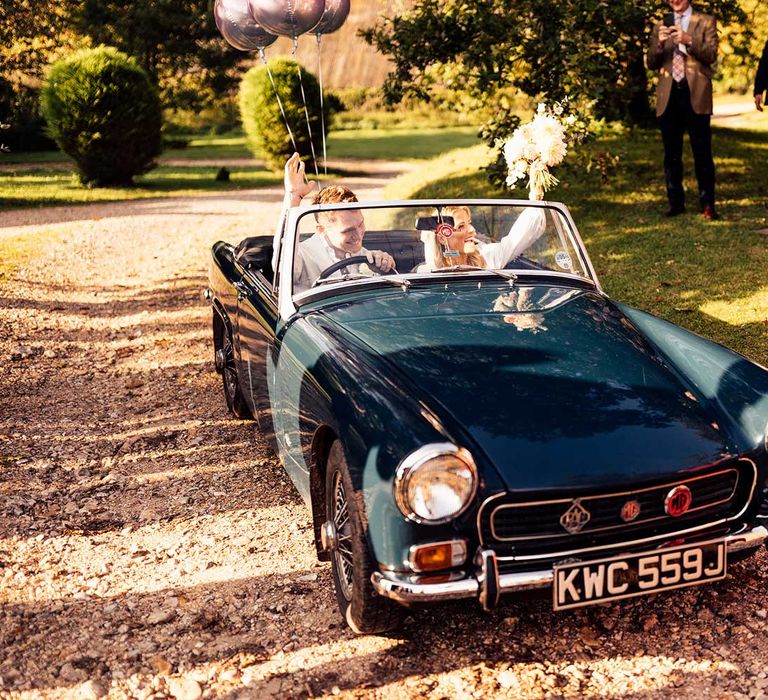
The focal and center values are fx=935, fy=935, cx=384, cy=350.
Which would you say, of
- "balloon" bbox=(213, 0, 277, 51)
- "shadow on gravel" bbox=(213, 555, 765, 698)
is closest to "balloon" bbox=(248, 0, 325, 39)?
"balloon" bbox=(213, 0, 277, 51)

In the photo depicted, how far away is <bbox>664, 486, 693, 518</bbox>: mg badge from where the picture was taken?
10.3 ft

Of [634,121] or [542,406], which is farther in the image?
[634,121]

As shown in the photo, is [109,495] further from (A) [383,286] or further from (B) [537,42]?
(B) [537,42]

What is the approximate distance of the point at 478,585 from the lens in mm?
2936

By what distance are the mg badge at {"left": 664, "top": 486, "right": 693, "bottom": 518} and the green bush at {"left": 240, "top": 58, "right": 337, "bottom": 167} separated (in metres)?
18.0

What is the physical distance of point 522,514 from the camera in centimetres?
301

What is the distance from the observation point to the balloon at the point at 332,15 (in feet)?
27.8

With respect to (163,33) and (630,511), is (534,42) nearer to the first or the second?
(630,511)

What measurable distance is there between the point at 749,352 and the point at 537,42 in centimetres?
526

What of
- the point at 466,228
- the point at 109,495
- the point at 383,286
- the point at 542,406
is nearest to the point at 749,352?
the point at 466,228

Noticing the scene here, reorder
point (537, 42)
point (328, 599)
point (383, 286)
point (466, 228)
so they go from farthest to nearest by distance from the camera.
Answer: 1. point (537, 42)
2. point (466, 228)
3. point (383, 286)
4. point (328, 599)

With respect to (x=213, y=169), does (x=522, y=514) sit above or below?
below

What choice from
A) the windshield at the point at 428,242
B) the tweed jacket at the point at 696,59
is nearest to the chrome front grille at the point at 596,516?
the windshield at the point at 428,242

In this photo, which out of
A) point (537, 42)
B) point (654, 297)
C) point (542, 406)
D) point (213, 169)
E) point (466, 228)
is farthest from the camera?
point (213, 169)
